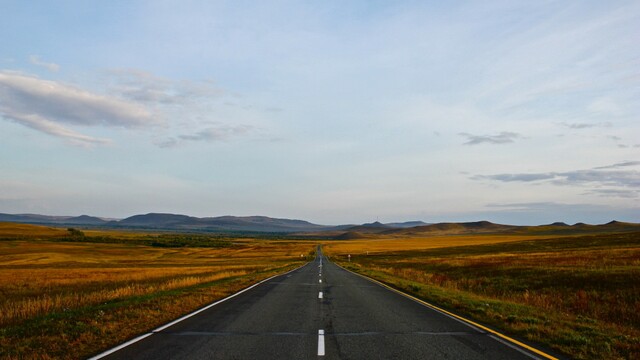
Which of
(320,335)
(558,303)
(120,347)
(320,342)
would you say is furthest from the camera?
(558,303)

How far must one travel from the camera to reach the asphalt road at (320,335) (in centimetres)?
869

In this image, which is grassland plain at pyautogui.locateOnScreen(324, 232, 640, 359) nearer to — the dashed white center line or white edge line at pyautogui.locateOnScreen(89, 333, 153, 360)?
the dashed white center line

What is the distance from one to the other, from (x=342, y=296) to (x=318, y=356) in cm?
1138

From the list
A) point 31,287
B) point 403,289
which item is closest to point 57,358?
point 403,289

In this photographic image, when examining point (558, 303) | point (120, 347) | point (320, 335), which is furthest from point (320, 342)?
point (558, 303)

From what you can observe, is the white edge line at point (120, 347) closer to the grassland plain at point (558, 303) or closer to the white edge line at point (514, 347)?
the white edge line at point (514, 347)

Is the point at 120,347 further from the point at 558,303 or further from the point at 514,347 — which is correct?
the point at 558,303

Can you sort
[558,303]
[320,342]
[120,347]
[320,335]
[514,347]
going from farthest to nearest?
1. [558,303]
2. [320,335]
3. [320,342]
4. [514,347]
5. [120,347]

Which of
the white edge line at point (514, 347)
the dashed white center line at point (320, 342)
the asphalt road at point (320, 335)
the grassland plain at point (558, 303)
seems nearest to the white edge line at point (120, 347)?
the asphalt road at point (320, 335)

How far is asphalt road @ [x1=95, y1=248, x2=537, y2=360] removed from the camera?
28.5 feet

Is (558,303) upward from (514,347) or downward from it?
downward

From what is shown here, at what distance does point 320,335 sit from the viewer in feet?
34.7

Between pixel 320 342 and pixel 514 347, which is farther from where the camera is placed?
pixel 320 342

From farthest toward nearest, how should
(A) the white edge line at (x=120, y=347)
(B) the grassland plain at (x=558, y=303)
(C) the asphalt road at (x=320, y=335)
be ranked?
(B) the grassland plain at (x=558, y=303) < (C) the asphalt road at (x=320, y=335) < (A) the white edge line at (x=120, y=347)
